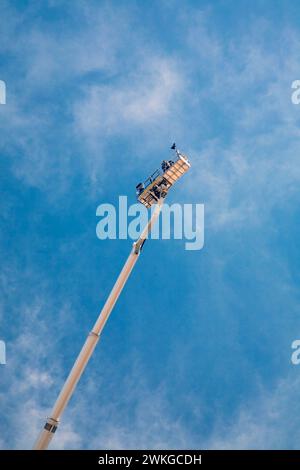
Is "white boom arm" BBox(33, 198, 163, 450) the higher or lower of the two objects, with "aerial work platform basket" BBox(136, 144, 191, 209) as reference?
lower

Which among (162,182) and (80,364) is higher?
(162,182)

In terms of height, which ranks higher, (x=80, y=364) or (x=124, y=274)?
(x=124, y=274)

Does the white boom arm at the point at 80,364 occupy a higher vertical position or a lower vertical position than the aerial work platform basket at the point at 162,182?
lower
